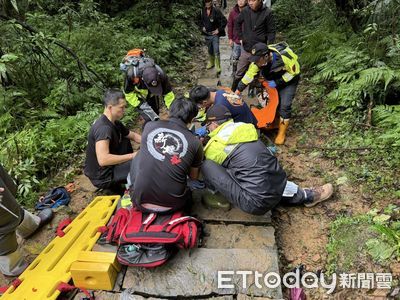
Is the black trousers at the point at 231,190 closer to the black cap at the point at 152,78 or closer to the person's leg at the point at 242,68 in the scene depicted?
the black cap at the point at 152,78

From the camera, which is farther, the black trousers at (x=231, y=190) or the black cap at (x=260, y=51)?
the black cap at (x=260, y=51)

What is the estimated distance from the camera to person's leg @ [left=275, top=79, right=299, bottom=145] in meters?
5.30

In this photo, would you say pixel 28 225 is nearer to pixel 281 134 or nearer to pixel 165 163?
pixel 165 163

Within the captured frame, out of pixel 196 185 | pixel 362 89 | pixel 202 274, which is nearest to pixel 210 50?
pixel 362 89

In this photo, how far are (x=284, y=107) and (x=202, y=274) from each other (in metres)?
3.20

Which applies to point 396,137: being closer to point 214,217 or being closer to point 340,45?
point 214,217

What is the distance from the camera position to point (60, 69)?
7.27 m

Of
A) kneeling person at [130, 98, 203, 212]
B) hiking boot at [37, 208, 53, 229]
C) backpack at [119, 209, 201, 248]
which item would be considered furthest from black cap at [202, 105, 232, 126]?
hiking boot at [37, 208, 53, 229]

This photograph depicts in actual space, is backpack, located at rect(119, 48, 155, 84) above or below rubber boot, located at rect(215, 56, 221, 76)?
above

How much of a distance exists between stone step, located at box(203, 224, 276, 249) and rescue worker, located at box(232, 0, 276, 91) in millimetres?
3353

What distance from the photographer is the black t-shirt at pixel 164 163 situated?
3.37 meters

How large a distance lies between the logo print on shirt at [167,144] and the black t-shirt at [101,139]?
1.01 m

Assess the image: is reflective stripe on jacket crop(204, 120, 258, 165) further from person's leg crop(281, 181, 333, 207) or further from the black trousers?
person's leg crop(281, 181, 333, 207)

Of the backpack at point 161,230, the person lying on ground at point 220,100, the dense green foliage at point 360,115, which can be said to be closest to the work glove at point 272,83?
the person lying on ground at point 220,100
